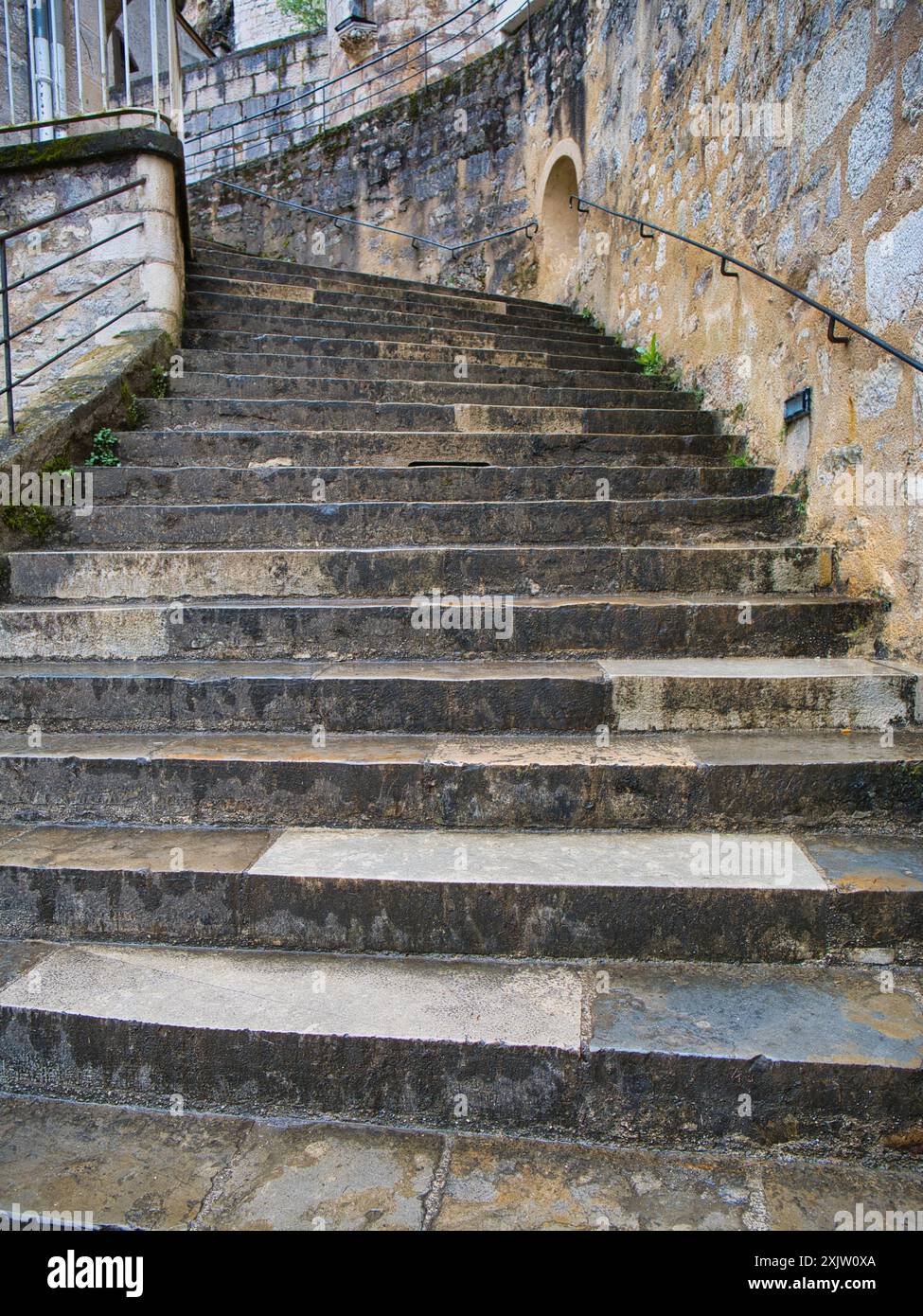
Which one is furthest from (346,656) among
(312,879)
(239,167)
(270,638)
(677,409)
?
(239,167)

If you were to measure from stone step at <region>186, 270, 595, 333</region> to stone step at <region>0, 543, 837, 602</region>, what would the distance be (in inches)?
116

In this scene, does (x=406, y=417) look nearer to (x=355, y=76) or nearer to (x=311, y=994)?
(x=311, y=994)

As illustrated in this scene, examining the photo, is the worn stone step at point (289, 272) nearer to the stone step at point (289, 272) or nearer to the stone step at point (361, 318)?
the stone step at point (289, 272)

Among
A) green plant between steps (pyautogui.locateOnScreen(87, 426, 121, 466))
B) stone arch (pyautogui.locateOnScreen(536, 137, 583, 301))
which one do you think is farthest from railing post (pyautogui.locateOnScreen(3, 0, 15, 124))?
stone arch (pyautogui.locateOnScreen(536, 137, 583, 301))

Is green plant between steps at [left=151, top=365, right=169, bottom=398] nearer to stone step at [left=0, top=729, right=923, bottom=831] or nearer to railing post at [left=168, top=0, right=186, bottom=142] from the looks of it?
railing post at [left=168, top=0, right=186, bottom=142]

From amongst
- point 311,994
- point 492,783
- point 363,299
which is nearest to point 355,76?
point 363,299

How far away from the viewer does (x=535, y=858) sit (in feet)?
7.35

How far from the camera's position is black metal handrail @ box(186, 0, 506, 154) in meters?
12.1

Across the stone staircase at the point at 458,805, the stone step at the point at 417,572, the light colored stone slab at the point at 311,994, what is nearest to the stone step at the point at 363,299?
the stone staircase at the point at 458,805

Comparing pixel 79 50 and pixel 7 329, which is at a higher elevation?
pixel 79 50

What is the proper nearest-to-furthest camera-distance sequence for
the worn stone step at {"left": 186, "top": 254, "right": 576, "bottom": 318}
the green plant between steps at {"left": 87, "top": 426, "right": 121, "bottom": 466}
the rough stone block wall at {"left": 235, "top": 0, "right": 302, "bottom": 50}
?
the green plant between steps at {"left": 87, "top": 426, "right": 121, "bottom": 466} < the worn stone step at {"left": 186, "top": 254, "right": 576, "bottom": 318} < the rough stone block wall at {"left": 235, "top": 0, "right": 302, "bottom": 50}

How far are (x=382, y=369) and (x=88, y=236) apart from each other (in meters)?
1.78

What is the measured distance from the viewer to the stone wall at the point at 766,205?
9.59 feet

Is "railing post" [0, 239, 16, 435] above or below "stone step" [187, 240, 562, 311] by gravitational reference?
below
